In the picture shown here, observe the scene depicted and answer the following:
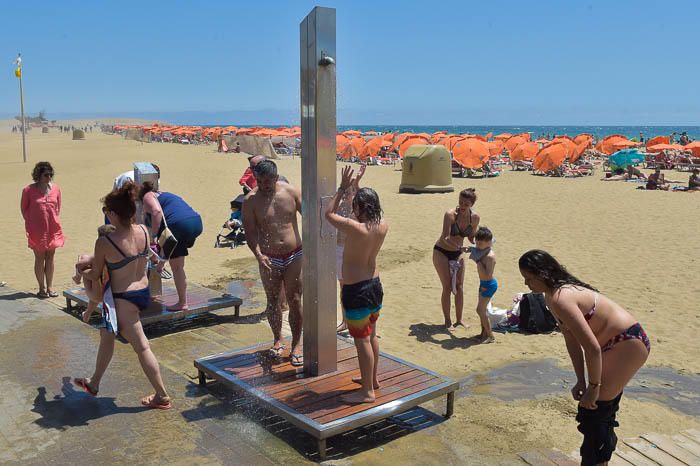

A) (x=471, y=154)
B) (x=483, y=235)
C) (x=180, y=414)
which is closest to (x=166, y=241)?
(x=180, y=414)

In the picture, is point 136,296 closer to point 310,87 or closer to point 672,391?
point 310,87

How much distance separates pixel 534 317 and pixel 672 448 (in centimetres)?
256

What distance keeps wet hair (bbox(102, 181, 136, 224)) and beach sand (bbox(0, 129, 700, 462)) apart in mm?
2126

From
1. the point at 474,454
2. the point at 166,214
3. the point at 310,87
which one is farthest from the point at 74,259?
the point at 474,454

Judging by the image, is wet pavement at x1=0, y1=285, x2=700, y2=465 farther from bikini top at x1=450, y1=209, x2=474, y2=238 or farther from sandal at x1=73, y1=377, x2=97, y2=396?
bikini top at x1=450, y1=209, x2=474, y2=238

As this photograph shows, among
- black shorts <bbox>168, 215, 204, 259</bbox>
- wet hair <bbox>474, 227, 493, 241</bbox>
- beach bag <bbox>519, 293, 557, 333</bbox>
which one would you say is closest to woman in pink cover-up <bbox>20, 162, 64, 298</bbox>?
black shorts <bbox>168, 215, 204, 259</bbox>

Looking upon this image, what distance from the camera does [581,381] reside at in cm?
317

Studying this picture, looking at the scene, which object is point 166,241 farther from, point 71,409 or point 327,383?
point 327,383

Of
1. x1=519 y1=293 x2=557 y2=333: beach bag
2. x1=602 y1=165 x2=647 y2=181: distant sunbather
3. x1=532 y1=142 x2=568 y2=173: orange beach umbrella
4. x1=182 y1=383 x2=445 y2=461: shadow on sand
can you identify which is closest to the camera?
x1=182 y1=383 x2=445 y2=461: shadow on sand

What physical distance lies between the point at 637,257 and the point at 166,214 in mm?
7496

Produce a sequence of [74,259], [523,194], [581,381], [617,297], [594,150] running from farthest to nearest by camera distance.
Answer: [594,150] < [523,194] < [74,259] < [617,297] < [581,381]

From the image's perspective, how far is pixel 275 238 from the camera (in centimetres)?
471

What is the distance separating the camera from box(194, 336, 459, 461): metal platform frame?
11.9 ft

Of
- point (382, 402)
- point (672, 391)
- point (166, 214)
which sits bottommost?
point (672, 391)
